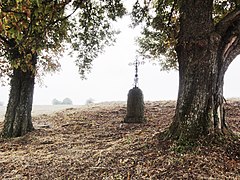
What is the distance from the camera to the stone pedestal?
9.78 metres

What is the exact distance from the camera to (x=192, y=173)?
11.8ft

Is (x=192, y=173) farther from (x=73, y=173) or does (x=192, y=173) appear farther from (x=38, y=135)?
(x=38, y=135)

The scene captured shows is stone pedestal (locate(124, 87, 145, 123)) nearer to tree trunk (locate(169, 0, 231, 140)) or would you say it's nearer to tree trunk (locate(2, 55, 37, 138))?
tree trunk (locate(2, 55, 37, 138))

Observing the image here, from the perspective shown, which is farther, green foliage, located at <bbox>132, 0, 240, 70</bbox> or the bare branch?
green foliage, located at <bbox>132, 0, 240, 70</bbox>

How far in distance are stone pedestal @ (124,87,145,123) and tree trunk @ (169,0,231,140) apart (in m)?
4.82

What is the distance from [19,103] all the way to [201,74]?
6594mm

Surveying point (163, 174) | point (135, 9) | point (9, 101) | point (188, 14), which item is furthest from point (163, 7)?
point (9, 101)

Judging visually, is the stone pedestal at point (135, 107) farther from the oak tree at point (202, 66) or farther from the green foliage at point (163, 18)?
the oak tree at point (202, 66)

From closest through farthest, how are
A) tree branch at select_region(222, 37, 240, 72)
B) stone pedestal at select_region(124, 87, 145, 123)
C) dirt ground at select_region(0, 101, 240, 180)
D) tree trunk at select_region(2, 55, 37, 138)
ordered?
dirt ground at select_region(0, 101, 240, 180) < tree branch at select_region(222, 37, 240, 72) < tree trunk at select_region(2, 55, 37, 138) < stone pedestal at select_region(124, 87, 145, 123)

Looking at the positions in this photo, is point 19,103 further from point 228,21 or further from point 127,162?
point 228,21

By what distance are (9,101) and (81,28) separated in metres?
3.63

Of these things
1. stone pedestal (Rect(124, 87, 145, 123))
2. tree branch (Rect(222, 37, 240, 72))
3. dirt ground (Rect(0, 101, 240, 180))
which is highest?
tree branch (Rect(222, 37, 240, 72))

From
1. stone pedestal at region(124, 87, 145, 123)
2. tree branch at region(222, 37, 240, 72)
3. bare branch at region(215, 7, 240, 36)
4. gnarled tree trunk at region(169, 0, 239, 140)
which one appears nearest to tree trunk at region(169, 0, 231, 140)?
gnarled tree trunk at region(169, 0, 239, 140)

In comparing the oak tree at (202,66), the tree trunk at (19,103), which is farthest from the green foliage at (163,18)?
the tree trunk at (19,103)
